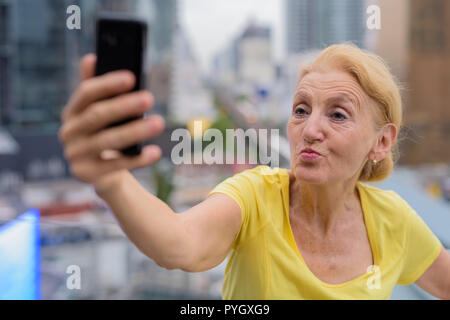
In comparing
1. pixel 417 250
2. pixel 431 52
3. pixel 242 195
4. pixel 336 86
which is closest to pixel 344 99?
pixel 336 86

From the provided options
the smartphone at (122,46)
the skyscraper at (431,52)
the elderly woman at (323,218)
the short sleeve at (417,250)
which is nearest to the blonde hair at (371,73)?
the elderly woman at (323,218)

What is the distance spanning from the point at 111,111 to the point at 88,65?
59mm

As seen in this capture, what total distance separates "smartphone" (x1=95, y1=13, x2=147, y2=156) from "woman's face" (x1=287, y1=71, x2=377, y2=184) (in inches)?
15.7

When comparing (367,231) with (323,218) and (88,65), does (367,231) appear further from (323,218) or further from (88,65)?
(88,65)

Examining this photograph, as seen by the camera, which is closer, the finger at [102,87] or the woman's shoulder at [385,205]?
the finger at [102,87]

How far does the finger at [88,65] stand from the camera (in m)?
0.42

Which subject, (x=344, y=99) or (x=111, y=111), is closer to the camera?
(x=111, y=111)

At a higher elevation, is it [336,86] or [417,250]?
[336,86]

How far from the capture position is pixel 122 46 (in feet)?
1.36

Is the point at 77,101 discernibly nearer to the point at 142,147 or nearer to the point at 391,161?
the point at 142,147

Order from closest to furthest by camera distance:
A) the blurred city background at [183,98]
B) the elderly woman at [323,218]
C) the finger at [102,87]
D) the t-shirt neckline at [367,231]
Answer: the finger at [102,87]
the elderly woman at [323,218]
the t-shirt neckline at [367,231]
the blurred city background at [183,98]

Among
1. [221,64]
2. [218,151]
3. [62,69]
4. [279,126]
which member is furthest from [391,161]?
[62,69]

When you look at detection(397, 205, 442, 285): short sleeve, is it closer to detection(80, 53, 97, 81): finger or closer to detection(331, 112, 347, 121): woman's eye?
detection(331, 112, 347, 121): woman's eye

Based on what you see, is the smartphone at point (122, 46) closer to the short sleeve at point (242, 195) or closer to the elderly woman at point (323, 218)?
the elderly woman at point (323, 218)
